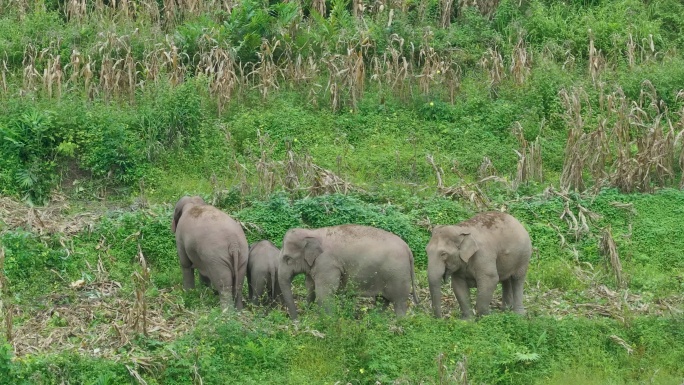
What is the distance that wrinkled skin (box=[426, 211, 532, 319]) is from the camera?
1457 centimetres

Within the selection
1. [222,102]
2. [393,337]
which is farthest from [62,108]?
[393,337]

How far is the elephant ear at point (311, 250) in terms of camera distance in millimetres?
14508

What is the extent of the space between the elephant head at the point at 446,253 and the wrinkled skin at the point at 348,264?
29cm

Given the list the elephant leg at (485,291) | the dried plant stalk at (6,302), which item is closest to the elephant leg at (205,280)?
the dried plant stalk at (6,302)

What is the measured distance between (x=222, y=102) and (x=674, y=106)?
24.7 feet

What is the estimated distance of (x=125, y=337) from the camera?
1336cm

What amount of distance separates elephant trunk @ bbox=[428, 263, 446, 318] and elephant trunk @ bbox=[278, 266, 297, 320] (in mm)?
1606

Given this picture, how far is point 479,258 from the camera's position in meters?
14.7

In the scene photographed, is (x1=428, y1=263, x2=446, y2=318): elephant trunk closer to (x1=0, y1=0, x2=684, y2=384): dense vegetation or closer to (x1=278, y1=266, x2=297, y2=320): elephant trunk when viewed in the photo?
(x1=0, y1=0, x2=684, y2=384): dense vegetation

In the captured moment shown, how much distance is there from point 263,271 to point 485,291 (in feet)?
8.72

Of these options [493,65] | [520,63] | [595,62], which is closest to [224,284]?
[493,65]

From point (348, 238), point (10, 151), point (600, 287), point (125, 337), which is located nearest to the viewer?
point (125, 337)

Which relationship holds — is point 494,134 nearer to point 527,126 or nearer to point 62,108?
point 527,126

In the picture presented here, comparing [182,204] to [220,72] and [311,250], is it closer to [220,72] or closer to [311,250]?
[311,250]
